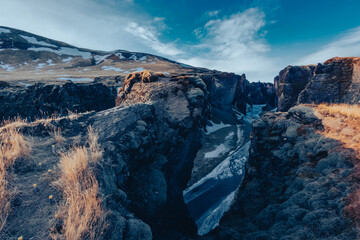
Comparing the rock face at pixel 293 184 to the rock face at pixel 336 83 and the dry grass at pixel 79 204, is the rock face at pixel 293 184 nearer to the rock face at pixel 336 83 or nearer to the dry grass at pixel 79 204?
the dry grass at pixel 79 204

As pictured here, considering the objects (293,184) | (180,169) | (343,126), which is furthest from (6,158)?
(343,126)

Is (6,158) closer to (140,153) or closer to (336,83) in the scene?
(140,153)

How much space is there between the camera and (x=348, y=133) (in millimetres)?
5535

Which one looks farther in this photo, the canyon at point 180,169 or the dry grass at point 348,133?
the dry grass at point 348,133

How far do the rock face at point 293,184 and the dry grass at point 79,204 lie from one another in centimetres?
425

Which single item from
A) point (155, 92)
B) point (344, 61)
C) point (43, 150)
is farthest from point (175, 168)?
point (344, 61)

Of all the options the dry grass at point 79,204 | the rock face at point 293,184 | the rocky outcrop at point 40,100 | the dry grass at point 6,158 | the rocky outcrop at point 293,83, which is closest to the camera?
the dry grass at point 79,204

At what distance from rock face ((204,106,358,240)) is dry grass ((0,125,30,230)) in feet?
18.1

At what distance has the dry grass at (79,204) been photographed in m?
2.11

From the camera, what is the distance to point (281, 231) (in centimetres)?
413

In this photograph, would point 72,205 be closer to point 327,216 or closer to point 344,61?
point 327,216

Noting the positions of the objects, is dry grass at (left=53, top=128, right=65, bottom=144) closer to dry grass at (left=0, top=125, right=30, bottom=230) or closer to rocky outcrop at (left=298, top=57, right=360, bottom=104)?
dry grass at (left=0, top=125, right=30, bottom=230)

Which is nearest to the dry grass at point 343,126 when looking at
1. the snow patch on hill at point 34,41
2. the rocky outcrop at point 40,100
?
the rocky outcrop at point 40,100

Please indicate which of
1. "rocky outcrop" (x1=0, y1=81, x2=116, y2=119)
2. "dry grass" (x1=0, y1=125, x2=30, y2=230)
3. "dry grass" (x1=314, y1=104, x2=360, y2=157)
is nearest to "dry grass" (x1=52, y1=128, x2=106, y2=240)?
"dry grass" (x1=0, y1=125, x2=30, y2=230)
